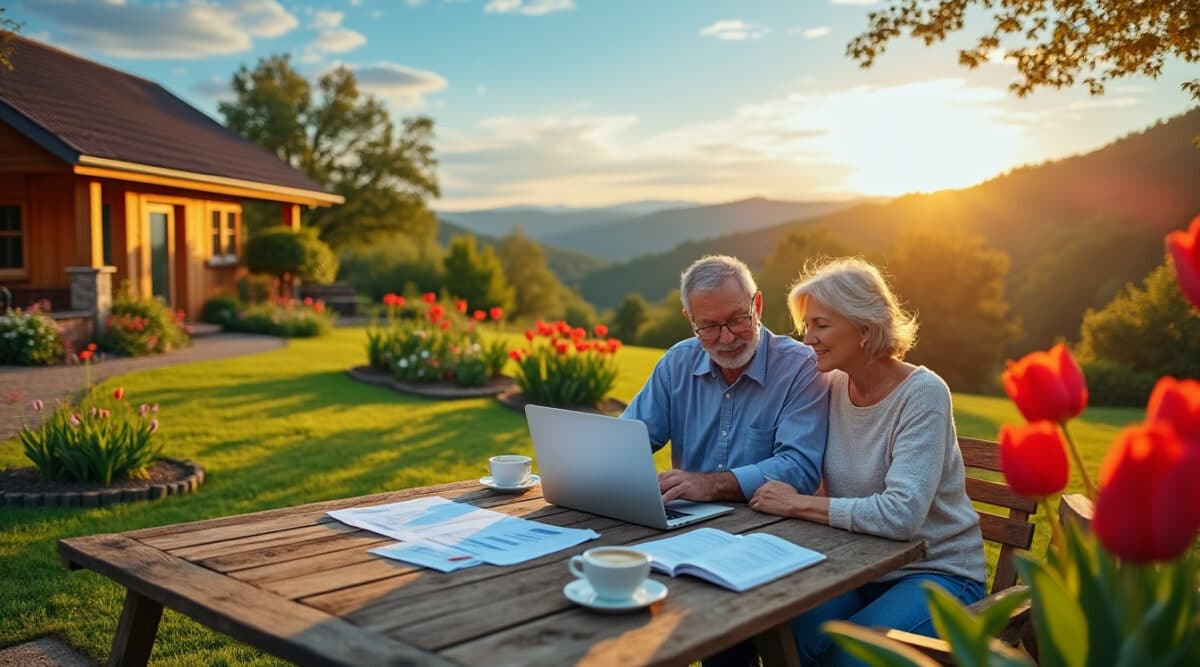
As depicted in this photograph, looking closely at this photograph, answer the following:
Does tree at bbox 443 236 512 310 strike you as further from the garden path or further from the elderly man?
the elderly man

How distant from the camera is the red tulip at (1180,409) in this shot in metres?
1.08

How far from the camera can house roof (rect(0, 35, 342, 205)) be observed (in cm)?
1324

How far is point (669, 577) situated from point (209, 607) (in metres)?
0.97

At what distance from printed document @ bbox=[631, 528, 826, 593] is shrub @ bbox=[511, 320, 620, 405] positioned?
7101mm

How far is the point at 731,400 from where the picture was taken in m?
3.38

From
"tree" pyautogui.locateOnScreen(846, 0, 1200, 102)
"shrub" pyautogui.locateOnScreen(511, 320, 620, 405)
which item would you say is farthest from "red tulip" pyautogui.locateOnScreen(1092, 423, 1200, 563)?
"shrub" pyautogui.locateOnScreen(511, 320, 620, 405)

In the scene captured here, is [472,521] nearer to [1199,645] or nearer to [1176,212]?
[1199,645]

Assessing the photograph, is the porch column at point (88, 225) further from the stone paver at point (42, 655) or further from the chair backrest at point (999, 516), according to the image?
the chair backrest at point (999, 516)

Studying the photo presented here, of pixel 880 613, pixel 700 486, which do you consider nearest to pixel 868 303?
pixel 700 486

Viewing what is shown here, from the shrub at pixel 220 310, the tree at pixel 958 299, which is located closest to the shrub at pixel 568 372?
the shrub at pixel 220 310

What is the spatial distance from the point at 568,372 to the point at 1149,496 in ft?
28.7

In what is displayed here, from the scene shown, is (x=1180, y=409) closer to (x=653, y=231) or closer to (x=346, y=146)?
(x=346, y=146)

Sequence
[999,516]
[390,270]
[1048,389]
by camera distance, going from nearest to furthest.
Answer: [1048,389] < [999,516] < [390,270]

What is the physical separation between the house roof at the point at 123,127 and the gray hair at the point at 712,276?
483 inches
